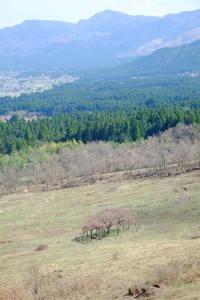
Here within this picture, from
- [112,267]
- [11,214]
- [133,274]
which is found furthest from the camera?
[11,214]

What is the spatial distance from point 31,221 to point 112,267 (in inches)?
1055

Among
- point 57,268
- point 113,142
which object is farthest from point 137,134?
point 57,268

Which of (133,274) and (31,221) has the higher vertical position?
(133,274)

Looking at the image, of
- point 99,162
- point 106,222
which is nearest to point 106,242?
point 106,222

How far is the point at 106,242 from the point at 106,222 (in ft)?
18.6

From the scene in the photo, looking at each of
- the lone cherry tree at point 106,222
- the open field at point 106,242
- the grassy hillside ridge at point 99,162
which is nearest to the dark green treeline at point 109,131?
the grassy hillside ridge at point 99,162

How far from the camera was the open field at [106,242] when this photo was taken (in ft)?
97.5

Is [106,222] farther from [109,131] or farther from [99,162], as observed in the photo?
[109,131]

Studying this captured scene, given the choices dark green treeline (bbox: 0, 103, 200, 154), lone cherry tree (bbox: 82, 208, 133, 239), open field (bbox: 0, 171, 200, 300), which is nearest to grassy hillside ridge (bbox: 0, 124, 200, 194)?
open field (bbox: 0, 171, 200, 300)

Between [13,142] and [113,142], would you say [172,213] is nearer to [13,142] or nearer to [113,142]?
[113,142]

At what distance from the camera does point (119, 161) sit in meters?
92.4

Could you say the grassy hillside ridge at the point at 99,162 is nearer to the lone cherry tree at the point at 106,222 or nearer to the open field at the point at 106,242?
the open field at the point at 106,242

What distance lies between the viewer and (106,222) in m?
52.2

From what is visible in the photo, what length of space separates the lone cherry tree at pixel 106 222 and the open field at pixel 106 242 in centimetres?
134
